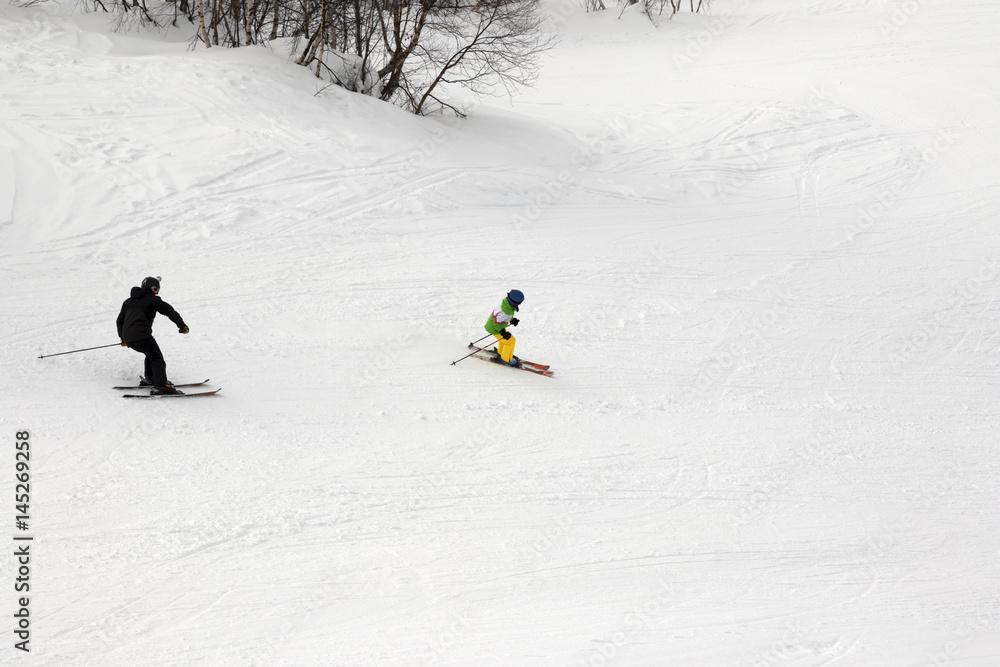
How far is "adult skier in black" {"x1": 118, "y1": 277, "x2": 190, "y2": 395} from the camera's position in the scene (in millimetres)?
9469

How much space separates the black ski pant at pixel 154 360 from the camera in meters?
9.58

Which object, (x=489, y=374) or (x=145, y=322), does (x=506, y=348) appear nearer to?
(x=489, y=374)

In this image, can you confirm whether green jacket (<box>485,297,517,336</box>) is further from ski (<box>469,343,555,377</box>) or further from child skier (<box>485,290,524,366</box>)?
ski (<box>469,343,555,377</box>)

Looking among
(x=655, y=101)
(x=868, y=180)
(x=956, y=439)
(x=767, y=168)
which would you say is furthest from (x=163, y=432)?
(x=655, y=101)

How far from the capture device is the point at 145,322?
31.2ft

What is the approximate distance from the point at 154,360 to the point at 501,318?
447 centimetres

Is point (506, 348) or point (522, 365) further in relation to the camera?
point (522, 365)

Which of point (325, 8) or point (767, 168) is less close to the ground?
point (325, 8)

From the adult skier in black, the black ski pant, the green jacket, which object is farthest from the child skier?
the black ski pant

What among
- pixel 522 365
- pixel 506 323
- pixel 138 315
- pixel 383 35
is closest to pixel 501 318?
pixel 506 323

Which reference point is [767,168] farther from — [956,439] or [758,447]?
[758,447]

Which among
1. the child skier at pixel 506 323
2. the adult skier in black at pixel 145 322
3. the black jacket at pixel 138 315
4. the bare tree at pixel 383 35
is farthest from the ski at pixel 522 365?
the bare tree at pixel 383 35

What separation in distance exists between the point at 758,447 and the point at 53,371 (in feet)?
30.1

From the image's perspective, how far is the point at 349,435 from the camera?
9.89 m
